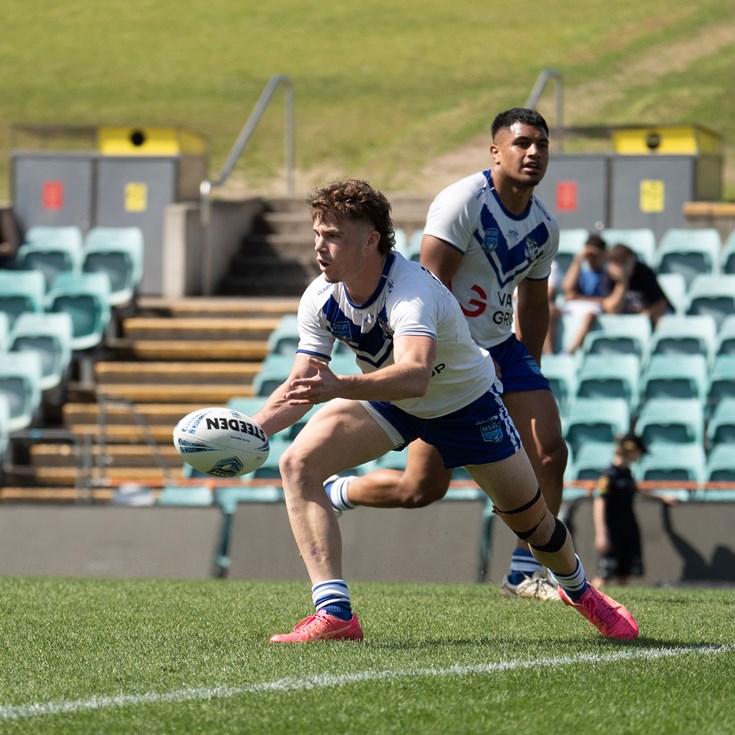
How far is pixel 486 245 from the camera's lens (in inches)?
304

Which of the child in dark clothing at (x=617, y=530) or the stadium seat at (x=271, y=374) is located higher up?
the stadium seat at (x=271, y=374)

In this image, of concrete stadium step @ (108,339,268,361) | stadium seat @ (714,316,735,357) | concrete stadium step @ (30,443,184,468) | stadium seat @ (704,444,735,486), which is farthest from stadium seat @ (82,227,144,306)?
stadium seat @ (704,444,735,486)

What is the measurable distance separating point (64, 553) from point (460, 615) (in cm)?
601

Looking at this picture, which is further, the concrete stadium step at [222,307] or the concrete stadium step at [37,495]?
the concrete stadium step at [222,307]

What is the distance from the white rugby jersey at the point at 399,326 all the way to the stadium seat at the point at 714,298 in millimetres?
10358

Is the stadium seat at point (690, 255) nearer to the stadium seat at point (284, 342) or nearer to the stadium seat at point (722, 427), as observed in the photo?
the stadium seat at point (722, 427)

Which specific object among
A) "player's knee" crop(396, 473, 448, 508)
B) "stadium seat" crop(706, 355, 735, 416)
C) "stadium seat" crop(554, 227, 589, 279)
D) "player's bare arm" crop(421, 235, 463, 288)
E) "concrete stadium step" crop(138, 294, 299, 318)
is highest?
"stadium seat" crop(554, 227, 589, 279)

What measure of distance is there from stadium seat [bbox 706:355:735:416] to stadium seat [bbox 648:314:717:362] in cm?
56

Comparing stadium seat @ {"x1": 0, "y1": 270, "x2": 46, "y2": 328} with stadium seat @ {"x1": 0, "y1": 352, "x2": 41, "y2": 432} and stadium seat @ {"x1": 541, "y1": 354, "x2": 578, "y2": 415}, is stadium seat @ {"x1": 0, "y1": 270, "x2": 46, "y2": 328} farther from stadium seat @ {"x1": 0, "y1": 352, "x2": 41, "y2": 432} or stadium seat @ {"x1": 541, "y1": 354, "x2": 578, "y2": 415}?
stadium seat @ {"x1": 541, "y1": 354, "x2": 578, "y2": 415}

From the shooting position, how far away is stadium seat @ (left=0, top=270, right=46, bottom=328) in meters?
18.0

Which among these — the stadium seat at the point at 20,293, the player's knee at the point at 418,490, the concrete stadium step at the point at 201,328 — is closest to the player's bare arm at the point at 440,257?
the player's knee at the point at 418,490

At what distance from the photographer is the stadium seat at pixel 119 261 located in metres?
18.4

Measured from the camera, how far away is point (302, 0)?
56.8m

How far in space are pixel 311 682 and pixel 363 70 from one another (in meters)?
45.0
